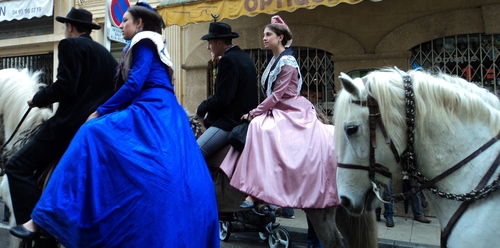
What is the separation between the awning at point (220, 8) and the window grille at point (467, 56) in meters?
2.78

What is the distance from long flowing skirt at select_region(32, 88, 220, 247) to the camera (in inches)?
99.4

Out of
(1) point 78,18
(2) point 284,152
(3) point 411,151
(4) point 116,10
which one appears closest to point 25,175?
(1) point 78,18

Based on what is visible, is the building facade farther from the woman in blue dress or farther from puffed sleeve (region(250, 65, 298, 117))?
the woman in blue dress

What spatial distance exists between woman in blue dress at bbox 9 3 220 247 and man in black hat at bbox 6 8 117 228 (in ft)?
1.79

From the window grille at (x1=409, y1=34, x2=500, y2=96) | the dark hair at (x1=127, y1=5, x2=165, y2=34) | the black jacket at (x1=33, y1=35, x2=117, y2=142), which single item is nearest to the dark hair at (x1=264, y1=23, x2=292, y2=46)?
the dark hair at (x1=127, y1=5, x2=165, y2=34)

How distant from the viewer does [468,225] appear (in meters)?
2.29

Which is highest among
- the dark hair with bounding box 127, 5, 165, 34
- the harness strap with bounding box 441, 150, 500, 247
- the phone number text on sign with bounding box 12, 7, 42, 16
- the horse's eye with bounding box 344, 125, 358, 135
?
the phone number text on sign with bounding box 12, 7, 42, 16

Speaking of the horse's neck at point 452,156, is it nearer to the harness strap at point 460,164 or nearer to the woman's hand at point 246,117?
the harness strap at point 460,164

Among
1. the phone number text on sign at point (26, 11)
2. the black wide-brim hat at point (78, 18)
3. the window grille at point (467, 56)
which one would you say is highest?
the phone number text on sign at point (26, 11)

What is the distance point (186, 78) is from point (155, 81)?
25.9 ft

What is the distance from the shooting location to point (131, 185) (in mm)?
2588

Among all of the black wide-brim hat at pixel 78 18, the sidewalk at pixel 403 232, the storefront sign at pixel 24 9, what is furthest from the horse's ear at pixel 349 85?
the storefront sign at pixel 24 9

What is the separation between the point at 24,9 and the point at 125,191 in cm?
1276

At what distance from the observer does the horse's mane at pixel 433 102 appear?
8.08 feet
